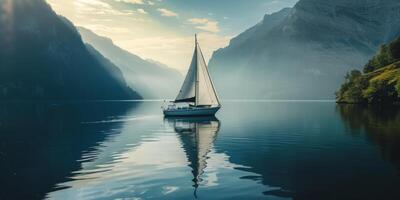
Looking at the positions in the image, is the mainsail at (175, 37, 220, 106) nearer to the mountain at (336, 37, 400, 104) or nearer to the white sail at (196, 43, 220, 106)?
the white sail at (196, 43, 220, 106)

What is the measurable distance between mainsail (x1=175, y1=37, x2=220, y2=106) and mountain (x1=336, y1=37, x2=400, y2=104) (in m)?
68.9

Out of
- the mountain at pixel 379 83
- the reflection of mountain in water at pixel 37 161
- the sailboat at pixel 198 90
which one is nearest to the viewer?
the reflection of mountain in water at pixel 37 161

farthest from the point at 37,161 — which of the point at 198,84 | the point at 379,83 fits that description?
the point at 379,83

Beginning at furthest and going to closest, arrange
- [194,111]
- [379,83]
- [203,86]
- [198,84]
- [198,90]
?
[379,83], [194,111], [203,86], [198,90], [198,84]

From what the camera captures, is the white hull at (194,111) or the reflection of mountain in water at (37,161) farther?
the white hull at (194,111)

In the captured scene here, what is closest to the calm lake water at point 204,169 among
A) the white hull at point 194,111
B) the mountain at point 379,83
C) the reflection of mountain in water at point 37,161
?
the reflection of mountain in water at point 37,161

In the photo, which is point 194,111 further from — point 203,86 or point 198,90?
point 203,86

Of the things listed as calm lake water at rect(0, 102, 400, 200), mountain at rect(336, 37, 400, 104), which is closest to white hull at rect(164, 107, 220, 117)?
calm lake water at rect(0, 102, 400, 200)

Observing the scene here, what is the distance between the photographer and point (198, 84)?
318 ft

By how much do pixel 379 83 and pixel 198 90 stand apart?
84.2 metres

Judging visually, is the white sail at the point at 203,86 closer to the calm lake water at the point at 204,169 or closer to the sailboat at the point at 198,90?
the sailboat at the point at 198,90

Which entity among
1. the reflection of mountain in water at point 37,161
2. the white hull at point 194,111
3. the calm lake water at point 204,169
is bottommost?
the calm lake water at point 204,169

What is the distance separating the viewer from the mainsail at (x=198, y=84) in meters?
96.9

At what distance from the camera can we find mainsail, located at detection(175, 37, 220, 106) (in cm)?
9694
